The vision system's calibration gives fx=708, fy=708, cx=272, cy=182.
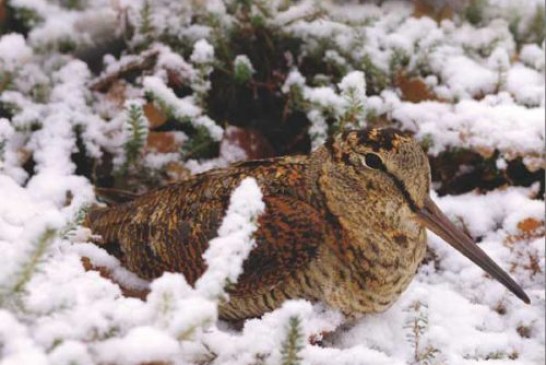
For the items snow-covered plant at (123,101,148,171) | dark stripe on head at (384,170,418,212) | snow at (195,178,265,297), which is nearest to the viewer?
snow at (195,178,265,297)

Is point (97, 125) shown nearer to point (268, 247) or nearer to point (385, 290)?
point (268, 247)

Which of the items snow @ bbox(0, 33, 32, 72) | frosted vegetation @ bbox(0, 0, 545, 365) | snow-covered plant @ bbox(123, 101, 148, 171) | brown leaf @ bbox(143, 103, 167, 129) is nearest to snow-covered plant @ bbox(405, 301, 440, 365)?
frosted vegetation @ bbox(0, 0, 545, 365)

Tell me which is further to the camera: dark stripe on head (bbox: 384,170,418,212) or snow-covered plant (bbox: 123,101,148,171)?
snow-covered plant (bbox: 123,101,148,171)

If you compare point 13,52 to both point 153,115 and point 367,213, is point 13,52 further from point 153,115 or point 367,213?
point 367,213

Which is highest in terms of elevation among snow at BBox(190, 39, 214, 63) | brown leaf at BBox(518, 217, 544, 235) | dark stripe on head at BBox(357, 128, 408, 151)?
snow at BBox(190, 39, 214, 63)

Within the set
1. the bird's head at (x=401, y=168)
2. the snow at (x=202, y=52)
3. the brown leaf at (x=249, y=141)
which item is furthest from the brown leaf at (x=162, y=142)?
the bird's head at (x=401, y=168)

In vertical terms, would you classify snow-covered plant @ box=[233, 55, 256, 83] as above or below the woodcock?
above

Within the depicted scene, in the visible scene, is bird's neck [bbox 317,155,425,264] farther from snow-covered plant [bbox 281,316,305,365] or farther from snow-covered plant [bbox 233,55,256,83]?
snow-covered plant [bbox 233,55,256,83]
